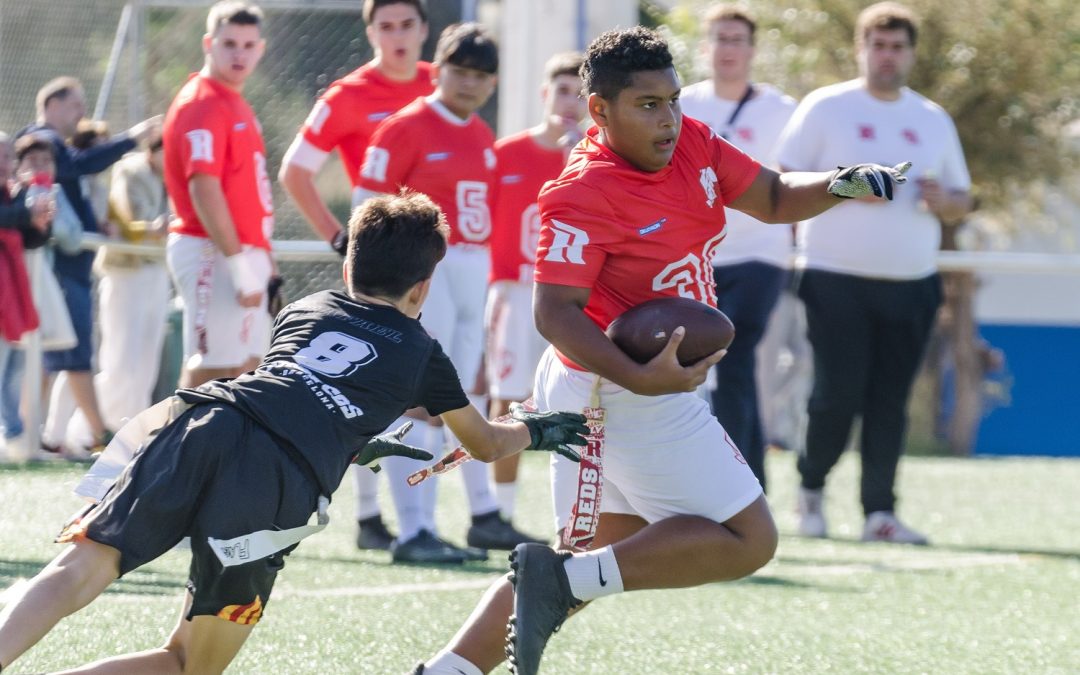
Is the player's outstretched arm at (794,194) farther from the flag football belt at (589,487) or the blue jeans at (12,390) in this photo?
the blue jeans at (12,390)

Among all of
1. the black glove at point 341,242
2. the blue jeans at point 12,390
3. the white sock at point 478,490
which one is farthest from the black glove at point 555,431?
the blue jeans at point 12,390

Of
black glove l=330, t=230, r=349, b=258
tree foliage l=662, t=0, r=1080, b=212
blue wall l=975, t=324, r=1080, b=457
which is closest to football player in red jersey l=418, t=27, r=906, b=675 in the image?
black glove l=330, t=230, r=349, b=258

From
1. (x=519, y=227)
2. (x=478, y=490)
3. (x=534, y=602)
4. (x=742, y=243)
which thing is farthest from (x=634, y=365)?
(x=742, y=243)

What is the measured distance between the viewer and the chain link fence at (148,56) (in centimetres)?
1124

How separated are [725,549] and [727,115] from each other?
399cm

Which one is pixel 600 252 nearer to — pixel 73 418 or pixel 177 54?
pixel 73 418

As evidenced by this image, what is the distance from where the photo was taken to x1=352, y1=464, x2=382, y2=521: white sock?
258 inches

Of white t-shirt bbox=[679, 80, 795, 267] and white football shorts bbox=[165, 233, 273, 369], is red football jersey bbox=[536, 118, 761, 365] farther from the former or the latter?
white t-shirt bbox=[679, 80, 795, 267]

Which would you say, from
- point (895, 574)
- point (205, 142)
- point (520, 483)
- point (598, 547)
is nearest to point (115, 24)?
point (520, 483)

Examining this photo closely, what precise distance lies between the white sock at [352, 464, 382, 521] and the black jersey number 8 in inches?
115

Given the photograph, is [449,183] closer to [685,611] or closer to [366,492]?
[366,492]

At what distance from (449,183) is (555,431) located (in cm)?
273

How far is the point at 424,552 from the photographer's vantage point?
6.25 m

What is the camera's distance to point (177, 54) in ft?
39.7
